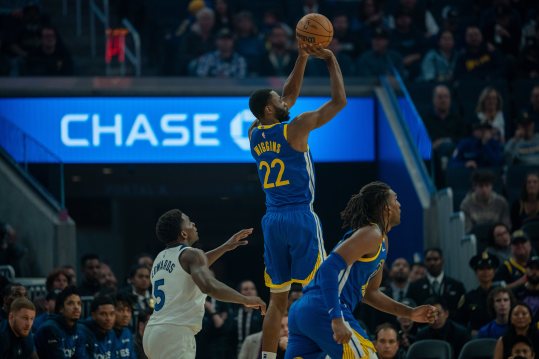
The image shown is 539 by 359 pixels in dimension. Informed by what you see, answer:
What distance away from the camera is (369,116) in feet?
64.7

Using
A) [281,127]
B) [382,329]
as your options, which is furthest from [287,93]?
[382,329]

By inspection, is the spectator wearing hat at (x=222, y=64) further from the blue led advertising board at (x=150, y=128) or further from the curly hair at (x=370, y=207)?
the curly hair at (x=370, y=207)

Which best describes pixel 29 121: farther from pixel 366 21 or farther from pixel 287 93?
pixel 287 93

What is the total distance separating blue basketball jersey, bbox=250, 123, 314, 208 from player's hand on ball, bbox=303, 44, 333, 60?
24.6 inches

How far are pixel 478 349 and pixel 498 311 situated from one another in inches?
25.4

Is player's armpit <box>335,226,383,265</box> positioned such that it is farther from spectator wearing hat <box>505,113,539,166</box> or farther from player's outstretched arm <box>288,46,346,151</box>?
spectator wearing hat <box>505,113,539,166</box>

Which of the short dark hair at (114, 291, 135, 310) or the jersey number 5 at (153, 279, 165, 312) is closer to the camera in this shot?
the jersey number 5 at (153, 279, 165, 312)

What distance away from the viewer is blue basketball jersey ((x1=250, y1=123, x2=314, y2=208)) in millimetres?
10508

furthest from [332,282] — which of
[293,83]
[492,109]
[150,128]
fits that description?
[150,128]

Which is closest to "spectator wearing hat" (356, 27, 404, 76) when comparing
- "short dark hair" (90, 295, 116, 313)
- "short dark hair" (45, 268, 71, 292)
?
"short dark hair" (45, 268, 71, 292)

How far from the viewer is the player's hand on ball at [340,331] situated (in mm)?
8406

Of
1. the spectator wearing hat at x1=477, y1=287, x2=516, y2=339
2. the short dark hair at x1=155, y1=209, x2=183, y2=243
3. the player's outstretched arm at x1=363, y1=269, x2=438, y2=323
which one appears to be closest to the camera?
the player's outstretched arm at x1=363, y1=269, x2=438, y2=323

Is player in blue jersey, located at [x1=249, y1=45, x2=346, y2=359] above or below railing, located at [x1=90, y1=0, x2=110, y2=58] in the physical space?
below

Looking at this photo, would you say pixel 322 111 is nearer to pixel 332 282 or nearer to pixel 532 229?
pixel 332 282
